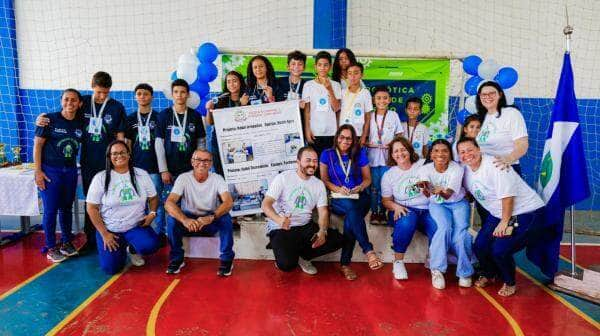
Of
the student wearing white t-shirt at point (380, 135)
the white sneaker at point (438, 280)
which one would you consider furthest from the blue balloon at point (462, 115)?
the white sneaker at point (438, 280)

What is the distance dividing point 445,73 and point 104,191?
4.17 metres

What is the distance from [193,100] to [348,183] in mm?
1832

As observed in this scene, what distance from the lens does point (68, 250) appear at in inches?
175

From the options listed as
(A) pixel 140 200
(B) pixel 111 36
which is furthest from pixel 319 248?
(B) pixel 111 36

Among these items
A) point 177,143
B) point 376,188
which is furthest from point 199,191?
point 376,188

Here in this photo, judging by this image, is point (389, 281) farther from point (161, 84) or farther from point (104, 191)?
point (161, 84)

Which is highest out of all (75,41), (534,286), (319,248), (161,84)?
(75,41)

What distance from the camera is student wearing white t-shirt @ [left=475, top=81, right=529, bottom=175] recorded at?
12.6 feet

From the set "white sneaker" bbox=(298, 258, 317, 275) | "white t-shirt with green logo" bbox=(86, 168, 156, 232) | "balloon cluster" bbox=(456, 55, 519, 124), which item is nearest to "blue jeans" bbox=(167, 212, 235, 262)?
"white t-shirt with green logo" bbox=(86, 168, 156, 232)

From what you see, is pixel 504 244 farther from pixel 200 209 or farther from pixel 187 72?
pixel 187 72

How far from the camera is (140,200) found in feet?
13.5

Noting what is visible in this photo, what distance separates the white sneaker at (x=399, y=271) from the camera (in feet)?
13.3

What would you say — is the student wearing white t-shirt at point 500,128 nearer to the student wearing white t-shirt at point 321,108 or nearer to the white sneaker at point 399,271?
the white sneaker at point 399,271

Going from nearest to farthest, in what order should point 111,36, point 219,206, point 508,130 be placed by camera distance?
point 508,130
point 219,206
point 111,36
